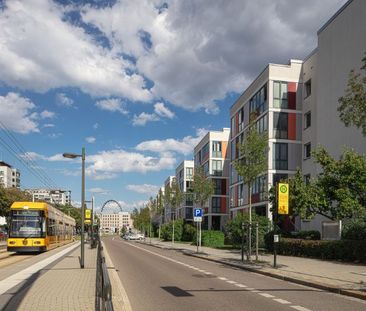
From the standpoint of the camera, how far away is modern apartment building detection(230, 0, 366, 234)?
127 feet

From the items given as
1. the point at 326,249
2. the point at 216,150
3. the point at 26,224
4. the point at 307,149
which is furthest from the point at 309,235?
the point at 216,150

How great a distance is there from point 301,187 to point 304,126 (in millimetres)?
23826

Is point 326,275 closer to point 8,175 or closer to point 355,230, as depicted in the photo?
point 355,230

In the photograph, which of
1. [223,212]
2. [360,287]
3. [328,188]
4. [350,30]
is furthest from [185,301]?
[223,212]

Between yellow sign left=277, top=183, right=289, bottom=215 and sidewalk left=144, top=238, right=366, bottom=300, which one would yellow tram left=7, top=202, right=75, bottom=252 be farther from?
yellow sign left=277, top=183, right=289, bottom=215

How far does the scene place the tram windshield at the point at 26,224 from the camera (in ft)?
114

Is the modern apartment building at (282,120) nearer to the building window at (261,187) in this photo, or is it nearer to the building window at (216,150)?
the building window at (261,187)

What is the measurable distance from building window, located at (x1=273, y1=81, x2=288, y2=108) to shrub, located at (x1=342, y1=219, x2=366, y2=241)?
26.3 meters

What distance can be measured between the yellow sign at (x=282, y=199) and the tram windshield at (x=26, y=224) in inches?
769

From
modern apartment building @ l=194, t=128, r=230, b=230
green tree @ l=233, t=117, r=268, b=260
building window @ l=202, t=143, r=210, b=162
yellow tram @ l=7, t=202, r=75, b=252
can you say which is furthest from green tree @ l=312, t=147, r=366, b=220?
building window @ l=202, t=143, r=210, b=162

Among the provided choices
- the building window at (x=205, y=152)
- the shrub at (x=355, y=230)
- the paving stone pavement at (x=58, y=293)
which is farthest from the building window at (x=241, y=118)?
the paving stone pavement at (x=58, y=293)

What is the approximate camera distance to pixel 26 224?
3497cm

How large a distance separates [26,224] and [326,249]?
19906 mm

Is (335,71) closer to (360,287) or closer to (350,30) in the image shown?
(350,30)
